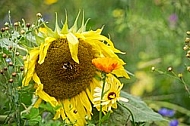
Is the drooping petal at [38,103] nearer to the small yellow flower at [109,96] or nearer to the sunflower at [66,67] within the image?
the sunflower at [66,67]

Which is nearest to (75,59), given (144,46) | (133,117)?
(133,117)

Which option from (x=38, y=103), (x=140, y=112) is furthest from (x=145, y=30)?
(x=38, y=103)

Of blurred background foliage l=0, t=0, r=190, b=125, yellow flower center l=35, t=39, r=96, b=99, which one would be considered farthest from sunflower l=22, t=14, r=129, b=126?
blurred background foliage l=0, t=0, r=190, b=125

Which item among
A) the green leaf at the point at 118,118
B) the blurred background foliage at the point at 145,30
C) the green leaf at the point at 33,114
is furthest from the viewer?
the blurred background foliage at the point at 145,30

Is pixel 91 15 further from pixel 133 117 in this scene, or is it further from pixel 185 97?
pixel 133 117

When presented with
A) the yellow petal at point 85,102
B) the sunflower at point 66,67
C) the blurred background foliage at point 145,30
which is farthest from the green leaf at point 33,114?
the blurred background foliage at point 145,30

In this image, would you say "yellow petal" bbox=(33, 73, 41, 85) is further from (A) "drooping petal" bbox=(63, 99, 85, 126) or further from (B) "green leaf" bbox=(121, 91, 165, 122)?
(B) "green leaf" bbox=(121, 91, 165, 122)
